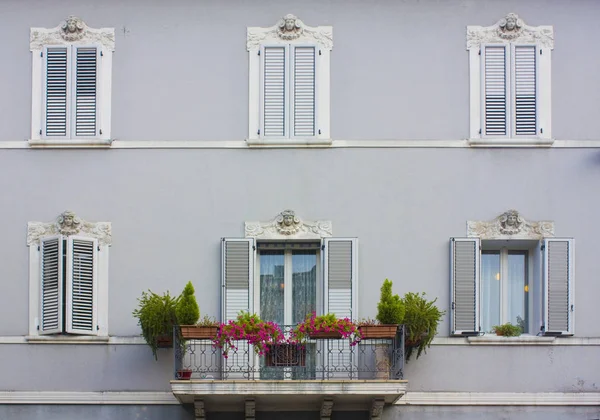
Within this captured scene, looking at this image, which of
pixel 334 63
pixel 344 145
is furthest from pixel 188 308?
pixel 334 63

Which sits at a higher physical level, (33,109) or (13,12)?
(13,12)

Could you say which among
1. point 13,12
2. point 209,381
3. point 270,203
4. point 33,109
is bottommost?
point 209,381

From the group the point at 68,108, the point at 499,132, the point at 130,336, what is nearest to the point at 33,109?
the point at 68,108

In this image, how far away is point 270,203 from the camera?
22188 millimetres

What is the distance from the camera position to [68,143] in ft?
73.3

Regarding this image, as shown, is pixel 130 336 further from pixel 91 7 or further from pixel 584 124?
pixel 584 124

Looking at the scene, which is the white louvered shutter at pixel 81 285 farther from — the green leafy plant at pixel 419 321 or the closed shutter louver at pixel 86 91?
the green leafy plant at pixel 419 321

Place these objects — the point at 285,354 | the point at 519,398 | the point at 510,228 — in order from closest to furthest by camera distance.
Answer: the point at 285,354
the point at 519,398
the point at 510,228

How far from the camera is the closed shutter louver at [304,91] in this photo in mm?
22406

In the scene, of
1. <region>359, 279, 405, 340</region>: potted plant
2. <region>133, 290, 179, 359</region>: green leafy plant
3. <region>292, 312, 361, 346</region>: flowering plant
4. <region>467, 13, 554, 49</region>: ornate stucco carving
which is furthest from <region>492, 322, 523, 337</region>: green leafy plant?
<region>133, 290, 179, 359</region>: green leafy plant

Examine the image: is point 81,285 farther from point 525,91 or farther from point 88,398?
point 525,91

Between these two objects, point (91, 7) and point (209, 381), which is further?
point (91, 7)

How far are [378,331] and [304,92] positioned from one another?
4038 millimetres

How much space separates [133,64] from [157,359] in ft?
15.1
